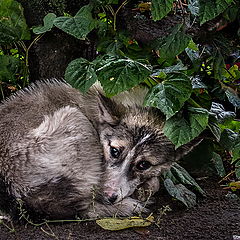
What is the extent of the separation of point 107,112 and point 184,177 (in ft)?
2.14

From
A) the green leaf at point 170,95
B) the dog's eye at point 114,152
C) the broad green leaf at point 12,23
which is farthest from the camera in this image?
the broad green leaf at point 12,23

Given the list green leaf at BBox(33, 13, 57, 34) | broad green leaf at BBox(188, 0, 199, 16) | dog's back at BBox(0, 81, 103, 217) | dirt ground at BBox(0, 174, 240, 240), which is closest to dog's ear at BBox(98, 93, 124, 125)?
dog's back at BBox(0, 81, 103, 217)

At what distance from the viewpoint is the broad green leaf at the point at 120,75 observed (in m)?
2.76

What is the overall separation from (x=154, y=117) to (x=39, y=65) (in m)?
0.97

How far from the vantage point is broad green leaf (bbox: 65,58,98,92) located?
298 cm

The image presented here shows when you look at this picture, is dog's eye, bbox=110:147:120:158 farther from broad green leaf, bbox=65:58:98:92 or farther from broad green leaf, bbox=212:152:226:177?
broad green leaf, bbox=212:152:226:177

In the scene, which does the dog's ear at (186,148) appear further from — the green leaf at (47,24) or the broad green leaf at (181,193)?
the green leaf at (47,24)

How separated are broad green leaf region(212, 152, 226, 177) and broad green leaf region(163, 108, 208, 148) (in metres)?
0.84

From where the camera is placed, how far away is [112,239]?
108 inches

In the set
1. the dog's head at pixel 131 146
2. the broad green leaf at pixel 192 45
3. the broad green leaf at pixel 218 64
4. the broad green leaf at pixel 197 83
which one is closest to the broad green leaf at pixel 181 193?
the dog's head at pixel 131 146

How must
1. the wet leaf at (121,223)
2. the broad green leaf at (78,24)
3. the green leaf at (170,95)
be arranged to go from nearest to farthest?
1. the green leaf at (170,95)
2. the wet leaf at (121,223)
3. the broad green leaf at (78,24)

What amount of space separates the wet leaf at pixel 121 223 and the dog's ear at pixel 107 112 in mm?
655

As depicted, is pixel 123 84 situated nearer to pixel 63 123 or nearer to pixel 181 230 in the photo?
pixel 63 123

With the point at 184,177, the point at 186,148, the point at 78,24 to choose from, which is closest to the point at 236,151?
the point at 186,148
